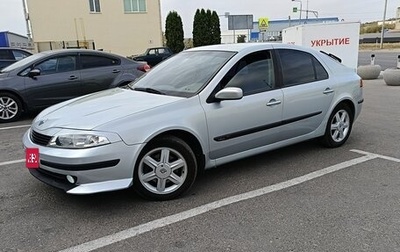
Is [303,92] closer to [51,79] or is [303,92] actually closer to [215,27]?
[51,79]

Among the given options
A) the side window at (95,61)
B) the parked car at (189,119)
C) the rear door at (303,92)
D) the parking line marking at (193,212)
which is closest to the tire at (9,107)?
the side window at (95,61)

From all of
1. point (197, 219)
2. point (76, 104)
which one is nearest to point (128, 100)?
point (76, 104)

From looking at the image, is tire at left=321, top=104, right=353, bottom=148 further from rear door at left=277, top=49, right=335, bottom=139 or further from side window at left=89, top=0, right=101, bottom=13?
side window at left=89, top=0, right=101, bottom=13

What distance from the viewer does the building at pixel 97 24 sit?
26.8m

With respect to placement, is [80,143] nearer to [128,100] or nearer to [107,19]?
[128,100]

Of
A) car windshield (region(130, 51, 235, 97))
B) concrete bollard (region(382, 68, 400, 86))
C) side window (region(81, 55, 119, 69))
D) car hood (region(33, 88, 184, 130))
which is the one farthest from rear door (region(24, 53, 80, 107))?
concrete bollard (region(382, 68, 400, 86))

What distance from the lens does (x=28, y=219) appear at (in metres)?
3.15

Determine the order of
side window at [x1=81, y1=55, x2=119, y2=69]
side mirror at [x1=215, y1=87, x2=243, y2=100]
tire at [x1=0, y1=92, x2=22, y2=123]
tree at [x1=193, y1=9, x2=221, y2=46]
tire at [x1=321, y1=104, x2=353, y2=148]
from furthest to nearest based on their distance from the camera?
tree at [x1=193, y1=9, x2=221, y2=46], side window at [x1=81, y1=55, x2=119, y2=69], tire at [x1=0, y1=92, x2=22, y2=123], tire at [x1=321, y1=104, x2=353, y2=148], side mirror at [x1=215, y1=87, x2=243, y2=100]

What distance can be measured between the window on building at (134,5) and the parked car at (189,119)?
2627 cm

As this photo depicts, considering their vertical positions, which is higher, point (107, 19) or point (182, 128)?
point (107, 19)

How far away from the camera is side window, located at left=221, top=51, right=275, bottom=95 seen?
12.6 ft

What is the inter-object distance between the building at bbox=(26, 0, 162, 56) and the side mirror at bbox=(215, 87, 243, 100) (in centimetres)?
2612

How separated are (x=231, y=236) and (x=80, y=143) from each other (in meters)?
1.49

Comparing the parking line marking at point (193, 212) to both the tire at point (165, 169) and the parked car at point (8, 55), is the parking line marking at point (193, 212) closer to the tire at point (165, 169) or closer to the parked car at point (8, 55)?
the tire at point (165, 169)
